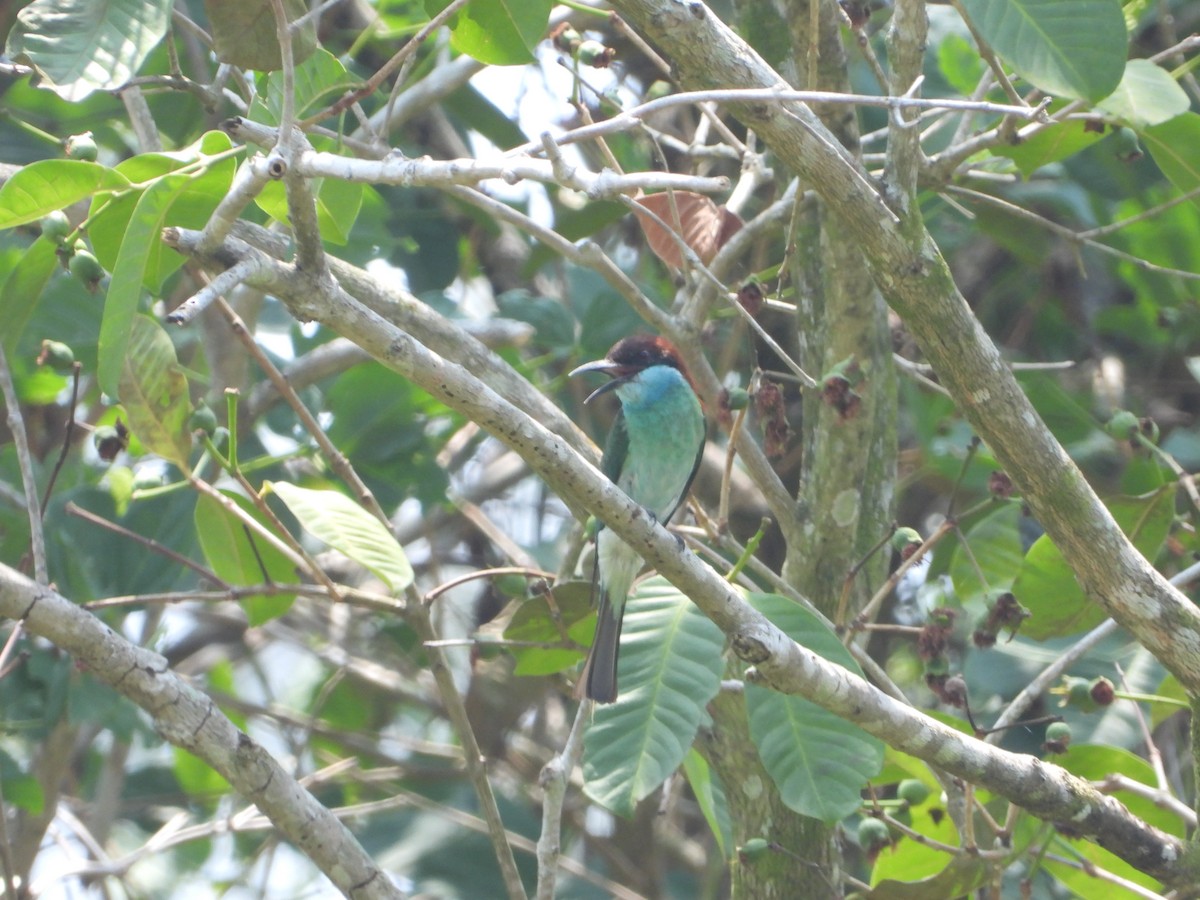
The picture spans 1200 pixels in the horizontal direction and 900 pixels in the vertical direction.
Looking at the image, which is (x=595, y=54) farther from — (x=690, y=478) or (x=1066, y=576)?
(x=1066, y=576)

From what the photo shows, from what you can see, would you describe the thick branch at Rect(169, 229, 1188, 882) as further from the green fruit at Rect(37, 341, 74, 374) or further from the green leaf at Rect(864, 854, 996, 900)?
the green fruit at Rect(37, 341, 74, 374)

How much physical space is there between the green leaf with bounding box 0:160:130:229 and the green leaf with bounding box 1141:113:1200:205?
2148 mm

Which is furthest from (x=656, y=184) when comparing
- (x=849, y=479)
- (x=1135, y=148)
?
(x=1135, y=148)

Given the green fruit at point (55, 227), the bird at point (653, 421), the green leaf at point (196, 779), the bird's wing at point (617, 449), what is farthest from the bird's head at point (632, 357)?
the green leaf at point (196, 779)

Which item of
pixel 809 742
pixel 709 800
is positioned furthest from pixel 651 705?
pixel 709 800

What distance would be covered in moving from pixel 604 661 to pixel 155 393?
1098 millimetres

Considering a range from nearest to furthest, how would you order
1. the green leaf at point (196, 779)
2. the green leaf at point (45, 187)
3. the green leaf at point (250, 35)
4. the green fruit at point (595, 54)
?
1. the green leaf at point (45, 187)
2. the green leaf at point (250, 35)
3. the green fruit at point (595, 54)
4. the green leaf at point (196, 779)

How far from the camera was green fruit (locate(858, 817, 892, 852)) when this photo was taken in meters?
2.60

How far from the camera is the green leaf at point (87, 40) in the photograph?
2135 millimetres

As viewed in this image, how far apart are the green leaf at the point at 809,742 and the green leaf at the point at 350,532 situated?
74 centimetres

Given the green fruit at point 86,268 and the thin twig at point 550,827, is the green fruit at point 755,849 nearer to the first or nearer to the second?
the thin twig at point 550,827

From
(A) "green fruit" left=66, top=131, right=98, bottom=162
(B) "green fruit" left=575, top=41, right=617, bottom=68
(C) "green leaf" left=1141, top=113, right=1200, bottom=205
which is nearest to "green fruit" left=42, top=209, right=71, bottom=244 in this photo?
(A) "green fruit" left=66, top=131, right=98, bottom=162

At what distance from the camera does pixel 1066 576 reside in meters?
2.88

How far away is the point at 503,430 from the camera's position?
81.5 inches
